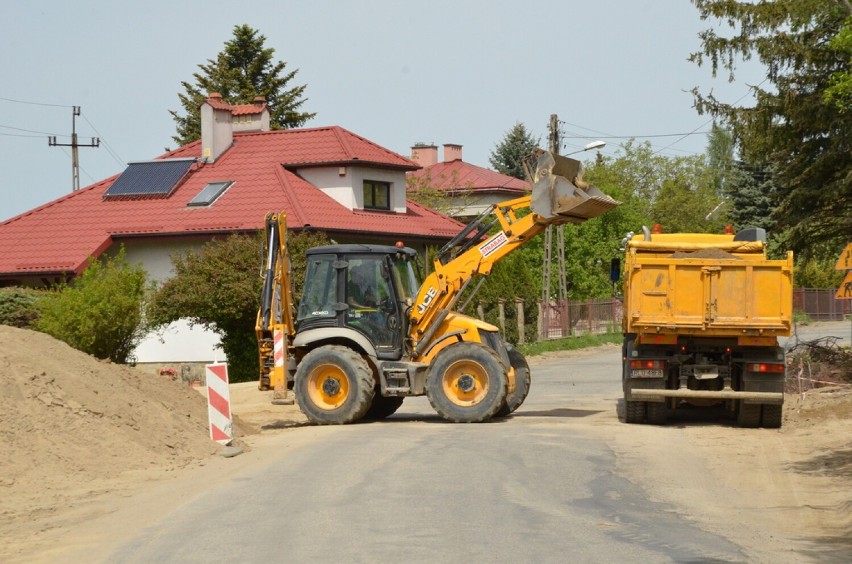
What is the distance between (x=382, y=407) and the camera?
20.6 meters

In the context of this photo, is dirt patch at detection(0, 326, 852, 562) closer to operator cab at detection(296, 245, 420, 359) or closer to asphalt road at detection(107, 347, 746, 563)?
asphalt road at detection(107, 347, 746, 563)

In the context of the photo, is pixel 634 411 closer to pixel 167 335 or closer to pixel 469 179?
pixel 167 335

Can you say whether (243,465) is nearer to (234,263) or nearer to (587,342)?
(234,263)

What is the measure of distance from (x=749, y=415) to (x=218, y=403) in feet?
24.9

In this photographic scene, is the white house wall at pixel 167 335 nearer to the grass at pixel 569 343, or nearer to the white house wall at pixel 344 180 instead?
the white house wall at pixel 344 180

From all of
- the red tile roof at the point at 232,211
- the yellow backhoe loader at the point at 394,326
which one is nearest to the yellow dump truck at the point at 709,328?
the yellow backhoe loader at the point at 394,326

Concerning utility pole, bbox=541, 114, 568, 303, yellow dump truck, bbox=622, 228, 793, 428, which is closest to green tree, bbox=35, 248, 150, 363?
yellow dump truck, bbox=622, 228, 793, 428

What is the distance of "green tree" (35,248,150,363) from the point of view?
28.8 m

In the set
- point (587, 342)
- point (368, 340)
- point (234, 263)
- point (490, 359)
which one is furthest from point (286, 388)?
point (587, 342)

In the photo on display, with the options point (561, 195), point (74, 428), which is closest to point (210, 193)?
point (561, 195)

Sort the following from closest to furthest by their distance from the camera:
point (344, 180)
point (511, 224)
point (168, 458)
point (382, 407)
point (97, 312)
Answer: point (168, 458), point (511, 224), point (382, 407), point (97, 312), point (344, 180)

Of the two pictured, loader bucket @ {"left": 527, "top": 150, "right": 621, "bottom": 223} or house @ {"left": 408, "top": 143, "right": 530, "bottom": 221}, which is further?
house @ {"left": 408, "top": 143, "right": 530, "bottom": 221}

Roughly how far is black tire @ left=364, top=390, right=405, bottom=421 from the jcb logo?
1731mm

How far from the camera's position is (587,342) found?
1853 inches
